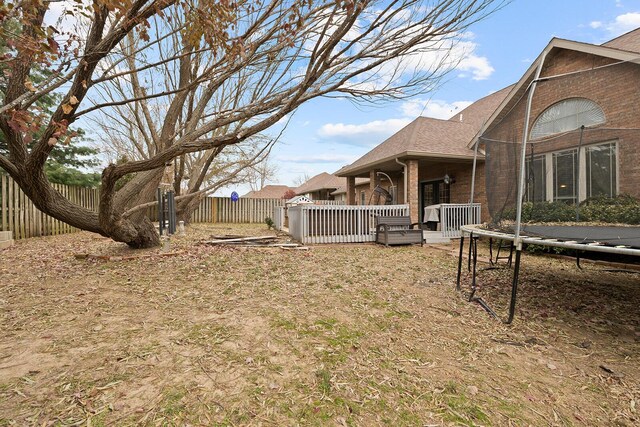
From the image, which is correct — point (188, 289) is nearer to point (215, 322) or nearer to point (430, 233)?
point (215, 322)

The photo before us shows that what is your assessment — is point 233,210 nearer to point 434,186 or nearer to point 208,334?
point 434,186

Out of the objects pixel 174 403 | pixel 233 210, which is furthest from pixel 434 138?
pixel 233 210

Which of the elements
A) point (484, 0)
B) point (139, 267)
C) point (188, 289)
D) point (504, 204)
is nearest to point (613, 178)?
point (504, 204)

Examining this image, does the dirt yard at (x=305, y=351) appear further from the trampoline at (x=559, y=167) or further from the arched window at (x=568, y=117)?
the arched window at (x=568, y=117)

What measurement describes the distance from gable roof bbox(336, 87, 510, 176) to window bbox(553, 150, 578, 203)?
160 inches

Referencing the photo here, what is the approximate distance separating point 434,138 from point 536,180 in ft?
18.6

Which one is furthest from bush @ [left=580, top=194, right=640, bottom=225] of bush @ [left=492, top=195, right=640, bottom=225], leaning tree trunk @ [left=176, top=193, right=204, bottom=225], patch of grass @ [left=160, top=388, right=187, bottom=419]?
leaning tree trunk @ [left=176, top=193, right=204, bottom=225]

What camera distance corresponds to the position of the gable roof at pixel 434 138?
10023 mm

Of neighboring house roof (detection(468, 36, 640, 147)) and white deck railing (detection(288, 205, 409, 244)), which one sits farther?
white deck railing (detection(288, 205, 409, 244))

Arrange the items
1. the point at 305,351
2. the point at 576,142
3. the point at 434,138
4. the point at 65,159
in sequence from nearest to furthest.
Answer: the point at 305,351
the point at 576,142
the point at 434,138
the point at 65,159

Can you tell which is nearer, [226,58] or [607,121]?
[226,58]

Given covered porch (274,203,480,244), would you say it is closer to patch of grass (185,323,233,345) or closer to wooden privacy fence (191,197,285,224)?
patch of grass (185,323,233,345)

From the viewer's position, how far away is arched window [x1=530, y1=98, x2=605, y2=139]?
570 cm

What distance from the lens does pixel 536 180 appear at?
5719mm
